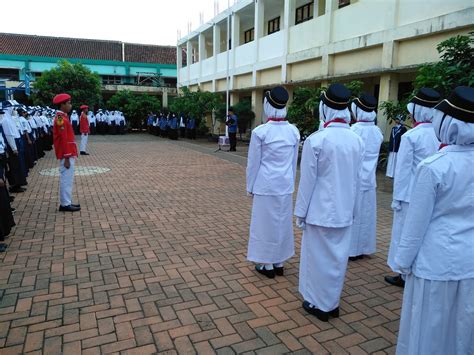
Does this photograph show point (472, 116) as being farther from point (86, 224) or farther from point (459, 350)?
point (86, 224)

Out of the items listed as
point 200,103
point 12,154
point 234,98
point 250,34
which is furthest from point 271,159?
point 250,34

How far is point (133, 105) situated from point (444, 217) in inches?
1148

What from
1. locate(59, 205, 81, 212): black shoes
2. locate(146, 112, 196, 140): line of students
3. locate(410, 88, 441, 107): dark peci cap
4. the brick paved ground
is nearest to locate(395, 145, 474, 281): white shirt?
the brick paved ground

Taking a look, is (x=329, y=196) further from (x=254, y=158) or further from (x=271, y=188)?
(x=254, y=158)

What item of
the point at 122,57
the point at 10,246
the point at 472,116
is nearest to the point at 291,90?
the point at 10,246

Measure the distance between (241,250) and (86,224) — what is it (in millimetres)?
2511

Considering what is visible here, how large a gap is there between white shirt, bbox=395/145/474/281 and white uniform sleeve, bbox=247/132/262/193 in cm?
197

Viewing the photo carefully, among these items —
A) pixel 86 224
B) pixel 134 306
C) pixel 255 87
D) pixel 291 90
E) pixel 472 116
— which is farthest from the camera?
pixel 255 87

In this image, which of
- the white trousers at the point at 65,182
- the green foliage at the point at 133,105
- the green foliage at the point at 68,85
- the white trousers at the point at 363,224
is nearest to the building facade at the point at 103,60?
the green foliage at the point at 133,105

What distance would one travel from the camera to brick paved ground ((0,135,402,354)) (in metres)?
2.93

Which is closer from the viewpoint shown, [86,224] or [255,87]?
[86,224]

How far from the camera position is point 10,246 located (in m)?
4.77

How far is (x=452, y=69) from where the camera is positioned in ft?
21.5

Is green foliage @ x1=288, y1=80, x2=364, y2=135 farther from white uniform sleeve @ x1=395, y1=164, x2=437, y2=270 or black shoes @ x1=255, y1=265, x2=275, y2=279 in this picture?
white uniform sleeve @ x1=395, y1=164, x2=437, y2=270
